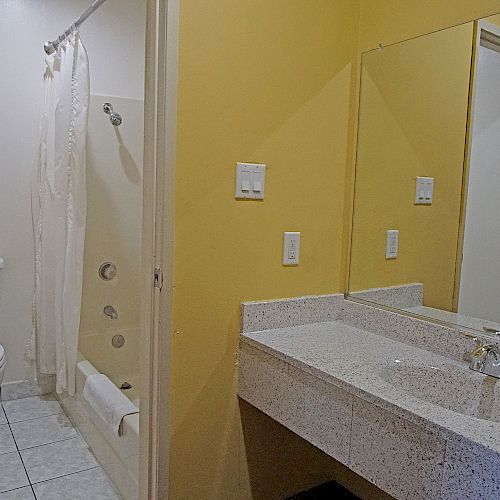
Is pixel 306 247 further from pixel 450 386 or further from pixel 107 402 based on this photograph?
pixel 107 402

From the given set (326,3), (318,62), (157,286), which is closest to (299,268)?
(157,286)

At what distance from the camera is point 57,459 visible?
2250 mm

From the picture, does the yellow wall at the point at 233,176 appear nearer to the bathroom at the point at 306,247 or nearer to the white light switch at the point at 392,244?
the bathroom at the point at 306,247

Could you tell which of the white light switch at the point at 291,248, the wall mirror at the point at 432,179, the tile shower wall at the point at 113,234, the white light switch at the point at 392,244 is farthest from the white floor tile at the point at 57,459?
the white light switch at the point at 392,244

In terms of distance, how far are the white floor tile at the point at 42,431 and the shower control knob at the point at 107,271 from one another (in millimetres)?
747

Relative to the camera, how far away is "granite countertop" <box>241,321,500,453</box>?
3.57 ft

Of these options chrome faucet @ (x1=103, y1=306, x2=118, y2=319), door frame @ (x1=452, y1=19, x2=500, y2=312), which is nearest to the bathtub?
chrome faucet @ (x1=103, y1=306, x2=118, y2=319)

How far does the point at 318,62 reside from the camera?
1729 millimetres

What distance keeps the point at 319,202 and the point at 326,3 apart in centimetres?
67

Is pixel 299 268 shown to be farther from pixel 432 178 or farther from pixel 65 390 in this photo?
pixel 65 390

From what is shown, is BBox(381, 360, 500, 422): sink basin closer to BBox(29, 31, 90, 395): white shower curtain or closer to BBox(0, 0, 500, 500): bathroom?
BBox(0, 0, 500, 500): bathroom

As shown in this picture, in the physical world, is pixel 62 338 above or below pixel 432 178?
below

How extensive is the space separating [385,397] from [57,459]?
5.50 ft

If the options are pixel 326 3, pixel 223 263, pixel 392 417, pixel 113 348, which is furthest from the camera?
pixel 113 348
